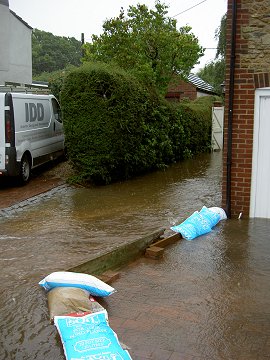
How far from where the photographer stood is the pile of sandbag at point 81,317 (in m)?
3.46

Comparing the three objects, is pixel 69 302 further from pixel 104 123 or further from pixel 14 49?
pixel 14 49

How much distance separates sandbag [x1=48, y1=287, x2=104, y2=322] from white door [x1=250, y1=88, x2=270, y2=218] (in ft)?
14.9

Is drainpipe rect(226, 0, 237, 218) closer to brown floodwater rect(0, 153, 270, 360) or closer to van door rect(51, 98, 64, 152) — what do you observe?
brown floodwater rect(0, 153, 270, 360)

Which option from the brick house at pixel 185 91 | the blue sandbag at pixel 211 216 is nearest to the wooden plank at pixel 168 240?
the blue sandbag at pixel 211 216

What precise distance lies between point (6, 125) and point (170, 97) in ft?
64.9

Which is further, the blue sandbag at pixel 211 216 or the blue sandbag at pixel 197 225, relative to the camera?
the blue sandbag at pixel 211 216

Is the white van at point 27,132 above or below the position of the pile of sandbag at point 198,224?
above

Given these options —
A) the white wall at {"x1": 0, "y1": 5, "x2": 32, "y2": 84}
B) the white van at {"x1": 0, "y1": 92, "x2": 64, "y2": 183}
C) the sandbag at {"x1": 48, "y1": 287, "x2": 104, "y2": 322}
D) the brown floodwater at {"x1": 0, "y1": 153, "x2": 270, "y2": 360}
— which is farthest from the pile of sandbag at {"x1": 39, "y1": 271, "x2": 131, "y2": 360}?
the white wall at {"x1": 0, "y1": 5, "x2": 32, "y2": 84}

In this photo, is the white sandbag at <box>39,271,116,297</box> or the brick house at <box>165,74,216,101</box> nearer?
the white sandbag at <box>39,271,116,297</box>

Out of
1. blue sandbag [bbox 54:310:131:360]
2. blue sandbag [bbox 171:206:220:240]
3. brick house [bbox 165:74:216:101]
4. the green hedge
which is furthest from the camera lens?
brick house [bbox 165:74:216:101]

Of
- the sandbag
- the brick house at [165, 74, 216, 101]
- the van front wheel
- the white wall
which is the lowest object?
the sandbag

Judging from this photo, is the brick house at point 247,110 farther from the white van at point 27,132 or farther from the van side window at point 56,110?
the van side window at point 56,110

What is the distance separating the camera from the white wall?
2205 centimetres

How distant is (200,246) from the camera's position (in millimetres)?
6539
